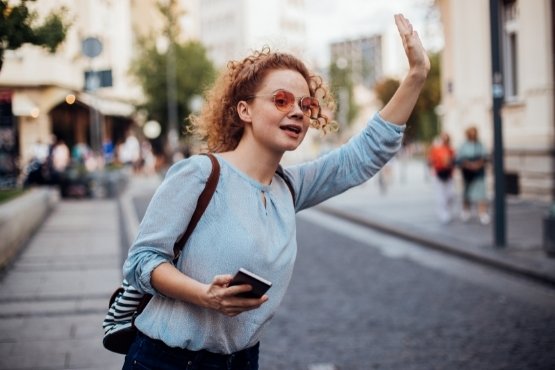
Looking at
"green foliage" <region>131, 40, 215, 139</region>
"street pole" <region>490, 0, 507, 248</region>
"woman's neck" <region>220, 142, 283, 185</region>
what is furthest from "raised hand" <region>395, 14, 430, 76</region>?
"green foliage" <region>131, 40, 215, 139</region>

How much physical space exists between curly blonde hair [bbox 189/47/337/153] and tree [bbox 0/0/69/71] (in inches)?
107

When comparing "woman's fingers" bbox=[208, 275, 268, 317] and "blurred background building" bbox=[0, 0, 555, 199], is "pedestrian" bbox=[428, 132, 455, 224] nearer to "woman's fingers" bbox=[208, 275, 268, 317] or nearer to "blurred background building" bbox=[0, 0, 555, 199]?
"blurred background building" bbox=[0, 0, 555, 199]

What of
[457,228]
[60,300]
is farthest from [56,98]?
[60,300]

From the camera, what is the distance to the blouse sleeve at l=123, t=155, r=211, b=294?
2.34m

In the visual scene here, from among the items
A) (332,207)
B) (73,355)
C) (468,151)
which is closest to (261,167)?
(73,355)

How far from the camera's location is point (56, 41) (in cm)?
666

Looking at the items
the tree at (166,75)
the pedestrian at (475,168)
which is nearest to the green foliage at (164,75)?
the tree at (166,75)

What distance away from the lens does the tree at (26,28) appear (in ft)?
17.4

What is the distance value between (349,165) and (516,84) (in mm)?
18992

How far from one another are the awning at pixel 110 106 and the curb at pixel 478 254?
2151 cm

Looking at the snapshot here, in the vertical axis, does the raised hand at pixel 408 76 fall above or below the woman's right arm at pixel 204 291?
above

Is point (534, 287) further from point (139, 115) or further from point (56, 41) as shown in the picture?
point (139, 115)

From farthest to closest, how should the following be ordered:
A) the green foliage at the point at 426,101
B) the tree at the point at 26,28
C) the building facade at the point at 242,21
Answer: the building facade at the point at 242,21, the green foliage at the point at 426,101, the tree at the point at 26,28

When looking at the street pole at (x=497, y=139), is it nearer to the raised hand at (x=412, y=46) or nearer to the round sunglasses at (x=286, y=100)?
the raised hand at (x=412, y=46)
